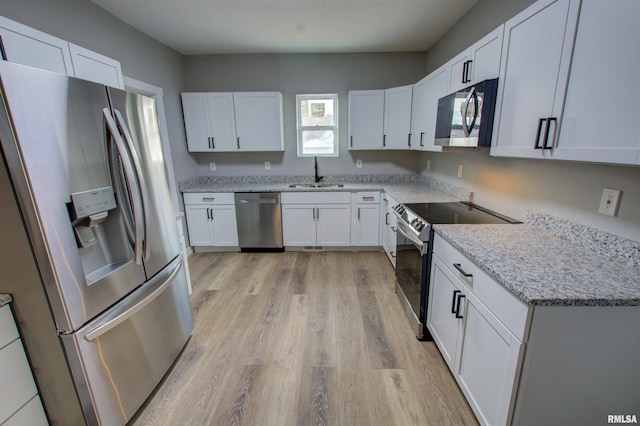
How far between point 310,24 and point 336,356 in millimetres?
3052

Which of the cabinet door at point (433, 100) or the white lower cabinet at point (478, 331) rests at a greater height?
the cabinet door at point (433, 100)

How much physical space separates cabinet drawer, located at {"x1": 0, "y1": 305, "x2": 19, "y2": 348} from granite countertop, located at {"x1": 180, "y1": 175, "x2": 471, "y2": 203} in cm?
253

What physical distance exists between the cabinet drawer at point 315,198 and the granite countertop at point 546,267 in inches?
76.0

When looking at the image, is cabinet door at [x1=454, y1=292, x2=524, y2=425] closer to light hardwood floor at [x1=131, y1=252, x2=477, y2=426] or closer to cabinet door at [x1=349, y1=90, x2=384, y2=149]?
light hardwood floor at [x1=131, y1=252, x2=477, y2=426]

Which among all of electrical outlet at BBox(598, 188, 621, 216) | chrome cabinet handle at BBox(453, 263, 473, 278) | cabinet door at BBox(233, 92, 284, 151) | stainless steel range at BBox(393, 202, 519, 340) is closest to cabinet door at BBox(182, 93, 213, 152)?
cabinet door at BBox(233, 92, 284, 151)

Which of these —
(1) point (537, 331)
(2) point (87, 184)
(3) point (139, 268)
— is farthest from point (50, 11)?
(1) point (537, 331)

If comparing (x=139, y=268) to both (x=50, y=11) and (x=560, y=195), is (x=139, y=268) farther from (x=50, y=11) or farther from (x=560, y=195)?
(x=560, y=195)

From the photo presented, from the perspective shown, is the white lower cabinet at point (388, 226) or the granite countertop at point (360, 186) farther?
the white lower cabinet at point (388, 226)

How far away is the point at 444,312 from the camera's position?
1.74m

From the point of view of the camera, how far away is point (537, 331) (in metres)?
1.04

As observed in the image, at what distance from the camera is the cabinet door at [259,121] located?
11.9ft

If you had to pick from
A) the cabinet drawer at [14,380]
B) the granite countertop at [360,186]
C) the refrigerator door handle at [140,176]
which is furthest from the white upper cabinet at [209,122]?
the cabinet drawer at [14,380]

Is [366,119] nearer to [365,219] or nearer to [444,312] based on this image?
[365,219]

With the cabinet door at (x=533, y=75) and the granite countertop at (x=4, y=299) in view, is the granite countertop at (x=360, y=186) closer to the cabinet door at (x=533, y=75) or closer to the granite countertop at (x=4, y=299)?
the cabinet door at (x=533, y=75)
